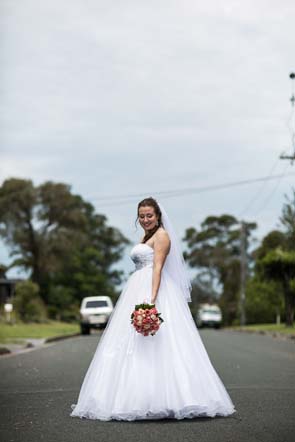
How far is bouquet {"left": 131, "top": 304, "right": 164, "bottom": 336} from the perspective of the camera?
786cm

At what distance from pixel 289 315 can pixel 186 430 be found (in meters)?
34.7

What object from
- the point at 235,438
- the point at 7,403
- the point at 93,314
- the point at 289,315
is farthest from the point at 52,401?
the point at 289,315

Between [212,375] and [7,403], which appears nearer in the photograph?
[212,375]

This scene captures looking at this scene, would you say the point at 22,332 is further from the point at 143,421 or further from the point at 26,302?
the point at 143,421

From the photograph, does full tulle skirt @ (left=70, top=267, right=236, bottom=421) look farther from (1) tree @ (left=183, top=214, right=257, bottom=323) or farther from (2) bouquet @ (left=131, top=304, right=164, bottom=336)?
(1) tree @ (left=183, top=214, right=257, bottom=323)

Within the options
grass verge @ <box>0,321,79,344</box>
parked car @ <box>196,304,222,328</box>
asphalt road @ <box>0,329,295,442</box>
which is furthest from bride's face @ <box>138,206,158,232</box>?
parked car @ <box>196,304,222,328</box>

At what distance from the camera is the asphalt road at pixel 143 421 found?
6.98m

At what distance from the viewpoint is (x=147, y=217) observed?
8.36 meters

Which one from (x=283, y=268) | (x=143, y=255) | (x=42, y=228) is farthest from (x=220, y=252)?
(x=143, y=255)

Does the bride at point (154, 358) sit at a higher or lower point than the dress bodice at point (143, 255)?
lower

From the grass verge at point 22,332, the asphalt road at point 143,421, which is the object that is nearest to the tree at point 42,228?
the grass verge at point 22,332

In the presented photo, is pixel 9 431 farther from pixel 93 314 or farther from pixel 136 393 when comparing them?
pixel 93 314

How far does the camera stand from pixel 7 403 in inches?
387

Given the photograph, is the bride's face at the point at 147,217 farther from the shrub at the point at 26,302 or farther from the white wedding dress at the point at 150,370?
the shrub at the point at 26,302
